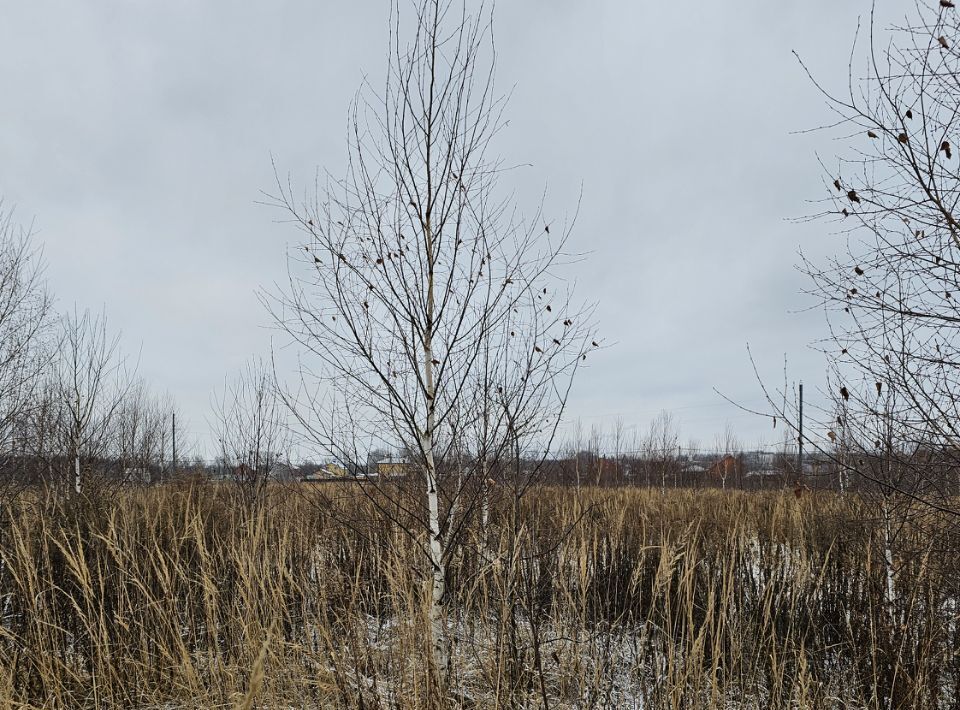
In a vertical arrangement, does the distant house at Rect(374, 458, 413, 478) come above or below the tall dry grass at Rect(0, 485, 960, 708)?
above

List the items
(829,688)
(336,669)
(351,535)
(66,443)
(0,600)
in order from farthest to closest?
(66,443), (351,535), (0,600), (829,688), (336,669)

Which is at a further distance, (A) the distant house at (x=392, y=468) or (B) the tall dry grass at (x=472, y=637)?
(A) the distant house at (x=392, y=468)

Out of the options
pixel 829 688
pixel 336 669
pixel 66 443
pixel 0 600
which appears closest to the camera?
pixel 336 669

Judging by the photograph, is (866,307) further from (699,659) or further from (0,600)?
(0,600)

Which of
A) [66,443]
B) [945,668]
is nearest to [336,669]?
[945,668]

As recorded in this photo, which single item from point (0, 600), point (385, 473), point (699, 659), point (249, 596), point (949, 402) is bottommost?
point (0, 600)

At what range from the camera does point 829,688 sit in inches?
136

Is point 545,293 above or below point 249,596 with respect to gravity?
above

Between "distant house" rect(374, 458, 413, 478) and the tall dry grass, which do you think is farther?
"distant house" rect(374, 458, 413, 478)

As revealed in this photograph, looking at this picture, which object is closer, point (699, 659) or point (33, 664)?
point (699, 659)

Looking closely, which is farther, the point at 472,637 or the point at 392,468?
the point at 392,468

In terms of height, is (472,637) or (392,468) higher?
→ (392,468)

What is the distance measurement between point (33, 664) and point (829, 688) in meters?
4.58

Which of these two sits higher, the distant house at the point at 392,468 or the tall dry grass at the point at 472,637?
the distant house at the point at 392,468
